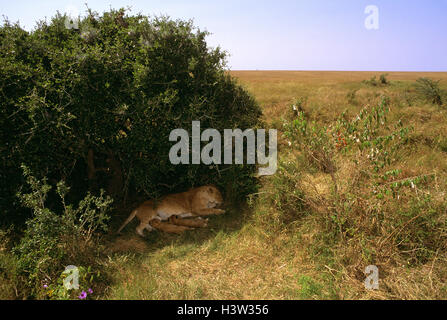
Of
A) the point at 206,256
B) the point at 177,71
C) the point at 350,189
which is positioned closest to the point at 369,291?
the point at 350,189

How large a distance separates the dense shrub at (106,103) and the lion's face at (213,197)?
292 mm

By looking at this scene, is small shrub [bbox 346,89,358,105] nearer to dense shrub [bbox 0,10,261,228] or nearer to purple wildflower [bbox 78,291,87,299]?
dense shrub [bbox 0,10,261,228]

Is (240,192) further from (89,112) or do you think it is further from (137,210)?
(89,112)

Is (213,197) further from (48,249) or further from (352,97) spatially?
(352,97)

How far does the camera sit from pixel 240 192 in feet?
21.6

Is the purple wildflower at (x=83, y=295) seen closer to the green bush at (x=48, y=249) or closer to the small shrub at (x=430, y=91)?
the green bush at (x=48, y=249)

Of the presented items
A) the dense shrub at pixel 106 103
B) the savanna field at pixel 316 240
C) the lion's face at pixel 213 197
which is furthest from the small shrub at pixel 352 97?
the lion's face at pixel 213 197

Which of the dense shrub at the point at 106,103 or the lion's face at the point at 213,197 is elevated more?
the dense shrub at the point at 106,103

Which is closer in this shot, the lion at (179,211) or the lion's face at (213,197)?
the lion at (179,211)

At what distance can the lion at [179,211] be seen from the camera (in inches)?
235

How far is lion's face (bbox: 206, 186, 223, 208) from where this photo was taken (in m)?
6.37

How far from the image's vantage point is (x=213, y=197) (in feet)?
21.0

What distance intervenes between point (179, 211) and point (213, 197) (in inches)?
31.3

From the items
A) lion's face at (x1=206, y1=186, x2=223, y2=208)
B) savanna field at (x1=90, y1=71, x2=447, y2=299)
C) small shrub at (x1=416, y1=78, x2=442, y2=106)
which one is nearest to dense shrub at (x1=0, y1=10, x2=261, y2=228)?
lion's face at (x1=206, y1=186, x2=223, y2=208)
